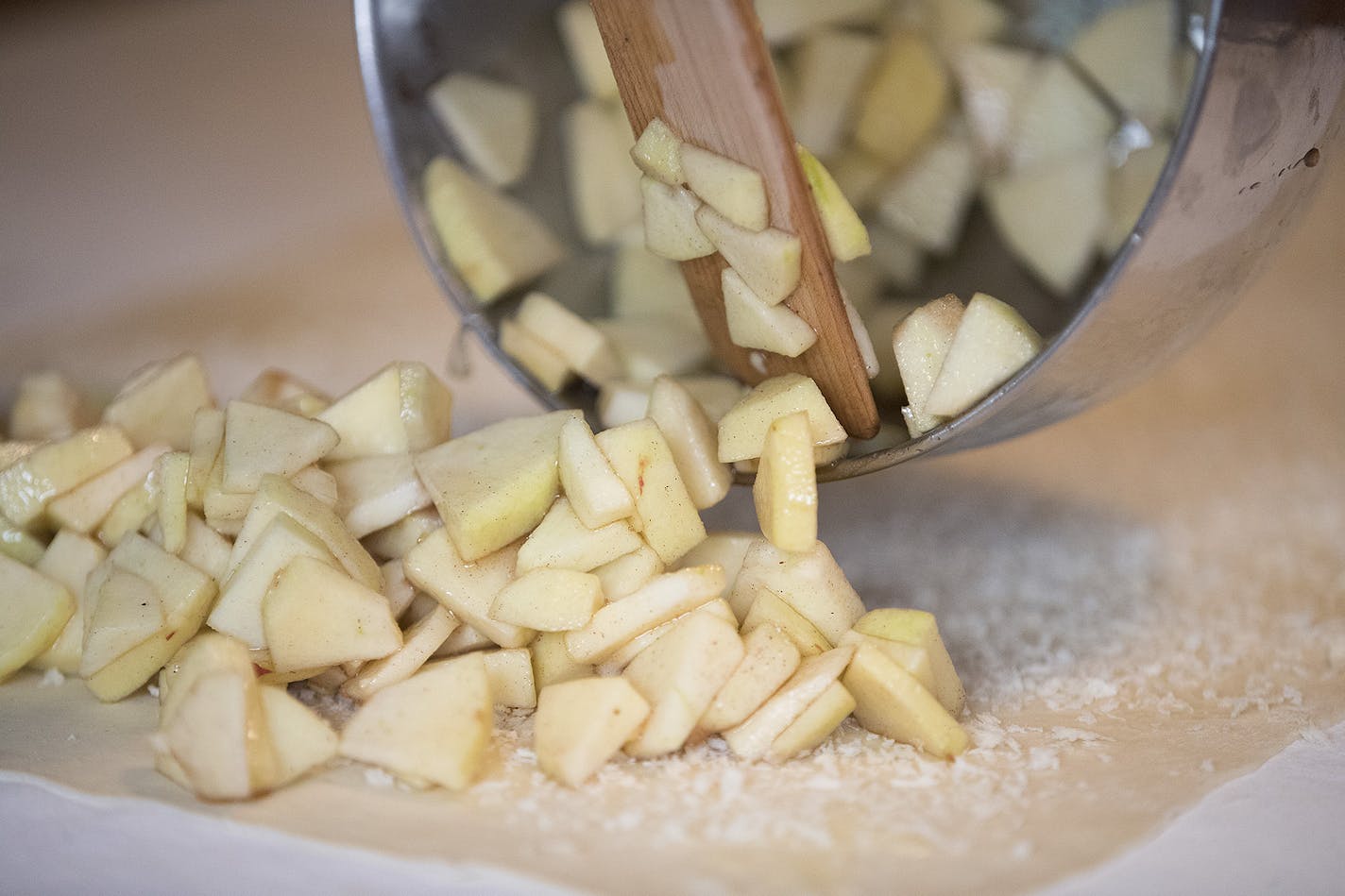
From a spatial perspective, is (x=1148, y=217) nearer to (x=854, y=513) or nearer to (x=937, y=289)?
(x=937, y=289)

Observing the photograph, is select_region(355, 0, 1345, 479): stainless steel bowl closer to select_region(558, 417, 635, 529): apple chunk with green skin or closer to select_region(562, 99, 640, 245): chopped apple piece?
select_region(562, 99, 640, 245): chopped apple piece

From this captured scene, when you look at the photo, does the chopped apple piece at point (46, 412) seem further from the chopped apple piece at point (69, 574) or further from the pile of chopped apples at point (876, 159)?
the pile of chopped apples at point (876, 159)

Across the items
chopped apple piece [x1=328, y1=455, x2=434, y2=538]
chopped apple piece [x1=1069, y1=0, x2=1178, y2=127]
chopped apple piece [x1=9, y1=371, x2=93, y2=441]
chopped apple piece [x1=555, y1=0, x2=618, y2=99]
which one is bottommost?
chopped apple piece [x1=328, y1=455, x2=434, y2=538]

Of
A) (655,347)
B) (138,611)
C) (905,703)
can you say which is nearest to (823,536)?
(655,347)

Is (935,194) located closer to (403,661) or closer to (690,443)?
(690,443)

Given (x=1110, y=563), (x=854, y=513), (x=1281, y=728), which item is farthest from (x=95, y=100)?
(x=1281, y=728)

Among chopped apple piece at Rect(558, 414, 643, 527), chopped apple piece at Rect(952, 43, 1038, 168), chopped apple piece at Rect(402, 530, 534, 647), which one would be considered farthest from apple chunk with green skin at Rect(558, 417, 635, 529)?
chopped apple piece at Rect(952, 43, 1038, 168)
